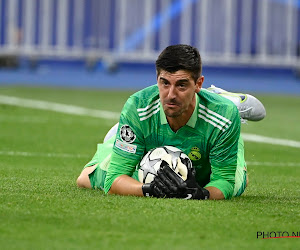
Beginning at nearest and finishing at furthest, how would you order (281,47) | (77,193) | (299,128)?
(77,193) < (299,128) < (281,47)

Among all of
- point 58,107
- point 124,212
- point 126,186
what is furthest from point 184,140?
point 58,107

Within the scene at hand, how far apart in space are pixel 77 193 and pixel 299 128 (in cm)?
826

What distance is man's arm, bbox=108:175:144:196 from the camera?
20.3 feet

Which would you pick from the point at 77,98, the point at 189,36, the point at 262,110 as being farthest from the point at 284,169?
the point at 189,36

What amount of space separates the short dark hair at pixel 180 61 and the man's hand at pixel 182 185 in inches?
26.0

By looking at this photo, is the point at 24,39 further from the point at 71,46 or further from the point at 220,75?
the point at 220,75

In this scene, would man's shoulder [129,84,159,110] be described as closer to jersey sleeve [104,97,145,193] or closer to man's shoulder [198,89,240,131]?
jersey sleeve [104,97,145,193]

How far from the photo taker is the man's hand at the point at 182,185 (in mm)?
6016

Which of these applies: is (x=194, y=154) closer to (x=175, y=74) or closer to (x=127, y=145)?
(x=127, y=145)

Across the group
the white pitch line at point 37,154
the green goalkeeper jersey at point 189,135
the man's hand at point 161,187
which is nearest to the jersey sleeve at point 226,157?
the green goalkeeper jersey at point 189,135

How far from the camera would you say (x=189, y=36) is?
24281mm

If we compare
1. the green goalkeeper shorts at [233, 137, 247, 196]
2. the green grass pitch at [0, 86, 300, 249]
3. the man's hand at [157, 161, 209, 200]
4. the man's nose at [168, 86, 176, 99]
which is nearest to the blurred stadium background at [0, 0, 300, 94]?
the green grass pitch at [0, 86, 300, 249]

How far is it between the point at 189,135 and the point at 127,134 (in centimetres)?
44

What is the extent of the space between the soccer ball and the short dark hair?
586 millimetres
